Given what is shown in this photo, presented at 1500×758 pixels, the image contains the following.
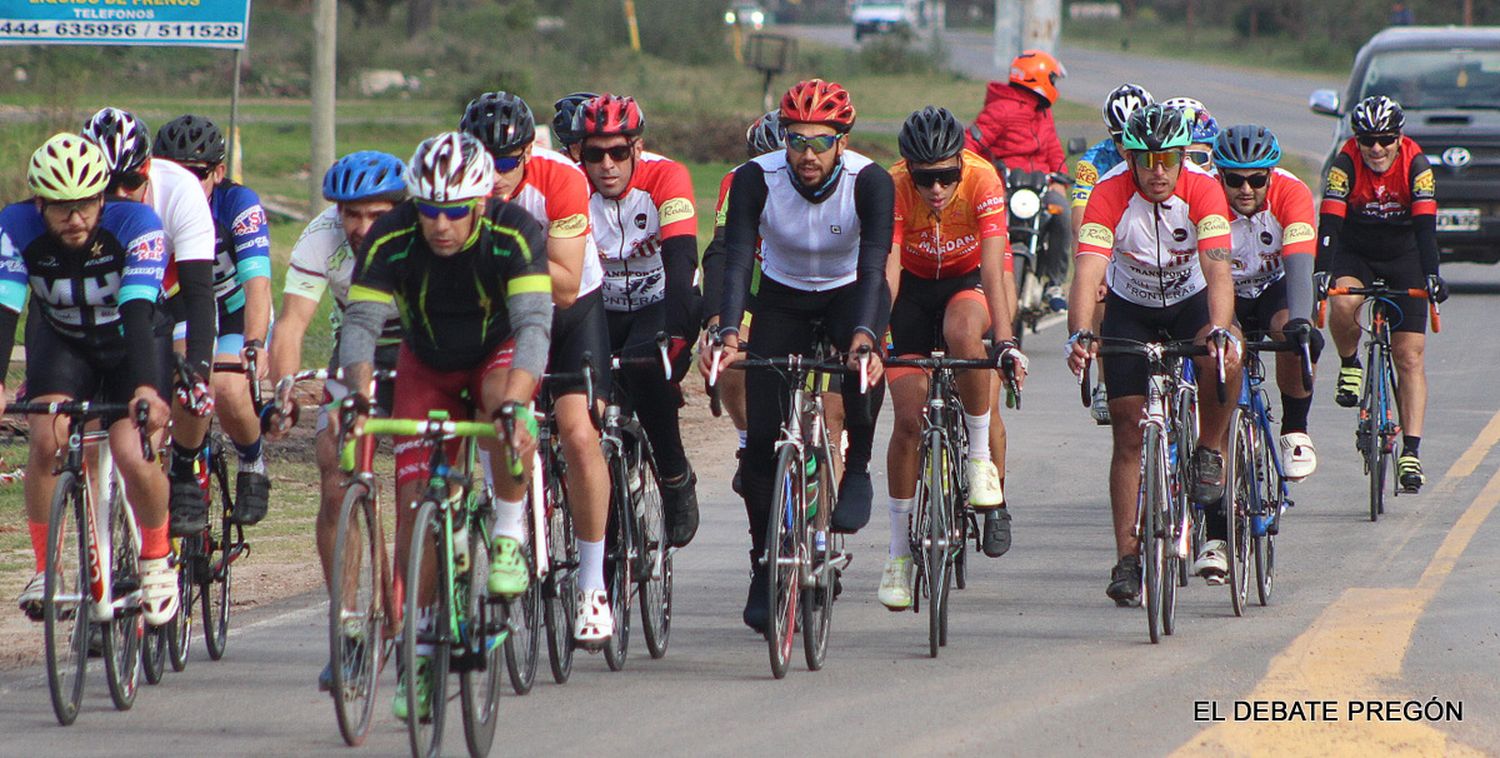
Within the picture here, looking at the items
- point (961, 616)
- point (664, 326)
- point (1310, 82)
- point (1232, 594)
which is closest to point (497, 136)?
point (664, 326)

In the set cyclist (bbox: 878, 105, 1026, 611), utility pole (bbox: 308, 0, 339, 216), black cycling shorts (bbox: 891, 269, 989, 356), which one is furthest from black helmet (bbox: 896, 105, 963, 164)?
utility pole (bbox: 308, 0, 339, 216)

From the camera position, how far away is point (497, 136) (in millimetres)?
7340

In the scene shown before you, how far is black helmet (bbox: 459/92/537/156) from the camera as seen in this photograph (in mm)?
7332

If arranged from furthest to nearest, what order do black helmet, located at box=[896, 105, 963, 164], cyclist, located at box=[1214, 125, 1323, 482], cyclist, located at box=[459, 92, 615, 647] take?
1. cyclist, located at box=[1214, 125, 1323, 482]
2. black helmet, located at box=[896, 105, 963, 164]
3. cyclist, located at box=[459, 92, 615, 647]

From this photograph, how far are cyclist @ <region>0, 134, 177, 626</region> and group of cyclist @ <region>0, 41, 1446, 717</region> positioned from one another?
0.01 metres

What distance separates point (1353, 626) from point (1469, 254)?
43.7ft

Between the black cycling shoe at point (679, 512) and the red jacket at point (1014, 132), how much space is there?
8404mm

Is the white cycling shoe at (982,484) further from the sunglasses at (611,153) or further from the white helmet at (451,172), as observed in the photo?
the white helmet at (451,172)

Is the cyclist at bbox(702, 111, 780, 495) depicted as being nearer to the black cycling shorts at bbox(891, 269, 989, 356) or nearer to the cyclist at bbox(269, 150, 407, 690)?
the black cycling shorts at bbox(891, 269, 989, 356)

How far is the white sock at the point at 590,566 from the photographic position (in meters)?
7.30

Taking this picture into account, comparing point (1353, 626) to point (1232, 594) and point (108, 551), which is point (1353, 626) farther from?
point (108, 551)

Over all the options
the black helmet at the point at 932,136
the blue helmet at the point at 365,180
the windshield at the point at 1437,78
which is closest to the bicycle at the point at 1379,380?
the black helmet at the point at 932,136

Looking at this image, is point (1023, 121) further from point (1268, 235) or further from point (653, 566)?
point (653, 566)

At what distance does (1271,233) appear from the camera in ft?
32.3
